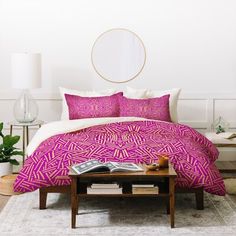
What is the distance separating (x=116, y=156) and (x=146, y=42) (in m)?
2.40

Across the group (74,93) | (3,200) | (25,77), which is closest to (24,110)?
(25,77)

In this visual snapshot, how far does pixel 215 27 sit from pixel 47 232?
11.4 ft

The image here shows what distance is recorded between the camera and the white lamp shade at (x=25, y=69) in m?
5.50

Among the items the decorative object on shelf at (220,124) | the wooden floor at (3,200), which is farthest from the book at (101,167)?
the decorative object on shelf at (220,124)

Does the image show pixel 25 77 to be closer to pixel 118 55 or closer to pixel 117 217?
pixel 118 55

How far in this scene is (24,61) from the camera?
5.50 metres

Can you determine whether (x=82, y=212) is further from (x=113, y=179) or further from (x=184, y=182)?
(x=184, y=182)

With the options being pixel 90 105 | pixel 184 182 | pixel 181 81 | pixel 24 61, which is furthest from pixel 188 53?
pixel 184 182

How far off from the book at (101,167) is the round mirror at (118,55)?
2.51m

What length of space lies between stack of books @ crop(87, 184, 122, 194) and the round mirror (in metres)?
2.65

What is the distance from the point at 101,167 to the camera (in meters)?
3.64

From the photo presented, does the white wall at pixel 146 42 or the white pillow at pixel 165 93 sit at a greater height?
the white wall at pixel 146 42

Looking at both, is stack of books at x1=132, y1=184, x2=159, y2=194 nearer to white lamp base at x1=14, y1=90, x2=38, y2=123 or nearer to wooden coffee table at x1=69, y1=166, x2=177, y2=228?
wooden coffee table at x1=69, y1=166, x2=177, y2=228

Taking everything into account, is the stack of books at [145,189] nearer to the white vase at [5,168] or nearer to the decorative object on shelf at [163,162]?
the decorative object on shelf at [163,162]
